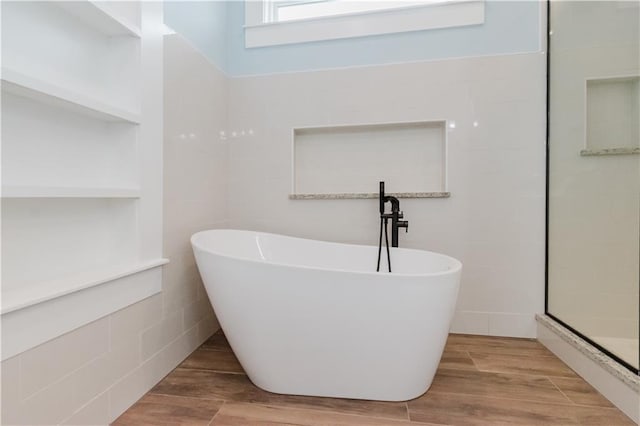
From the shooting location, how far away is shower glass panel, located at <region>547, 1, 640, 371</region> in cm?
139

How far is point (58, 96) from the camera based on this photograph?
1.02 meters

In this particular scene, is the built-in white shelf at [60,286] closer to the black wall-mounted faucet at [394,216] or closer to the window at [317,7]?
the black wall-mounted faucet at [394,216]

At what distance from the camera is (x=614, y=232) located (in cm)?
148

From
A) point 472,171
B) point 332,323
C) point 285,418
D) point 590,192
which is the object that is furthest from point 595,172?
point 285,418

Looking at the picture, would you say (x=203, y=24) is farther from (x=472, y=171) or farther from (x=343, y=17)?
(x=472, y=171)

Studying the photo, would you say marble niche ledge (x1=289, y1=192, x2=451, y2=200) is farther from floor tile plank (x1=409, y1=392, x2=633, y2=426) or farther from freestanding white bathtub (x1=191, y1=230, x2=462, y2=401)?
floor tile plank (x1=409, y1=392, x2=633, y2=426)

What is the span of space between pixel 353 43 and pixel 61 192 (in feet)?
6.22

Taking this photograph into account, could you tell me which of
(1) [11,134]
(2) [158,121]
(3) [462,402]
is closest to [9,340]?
(1) [11,134]

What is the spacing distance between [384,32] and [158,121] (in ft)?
5.03

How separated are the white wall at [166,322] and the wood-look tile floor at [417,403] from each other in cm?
13

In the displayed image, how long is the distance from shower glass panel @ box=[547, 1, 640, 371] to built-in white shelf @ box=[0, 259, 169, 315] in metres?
1.98

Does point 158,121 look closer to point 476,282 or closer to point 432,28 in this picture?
point 432,28

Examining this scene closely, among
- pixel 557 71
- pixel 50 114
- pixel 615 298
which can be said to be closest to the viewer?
pixel 50 114

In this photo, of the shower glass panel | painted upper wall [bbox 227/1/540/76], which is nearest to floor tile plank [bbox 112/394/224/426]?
the shower glass panel
